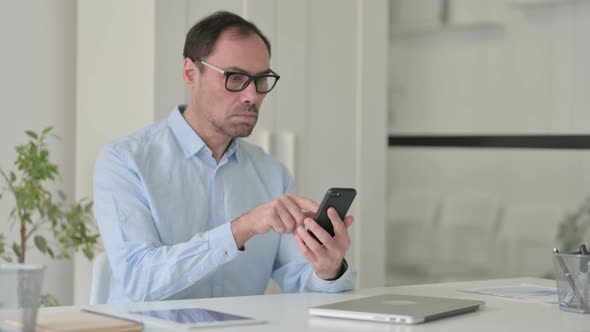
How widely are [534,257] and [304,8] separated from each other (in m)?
1.41

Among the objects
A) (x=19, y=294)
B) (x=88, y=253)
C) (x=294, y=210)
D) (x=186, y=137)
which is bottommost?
(x=88, y=253)

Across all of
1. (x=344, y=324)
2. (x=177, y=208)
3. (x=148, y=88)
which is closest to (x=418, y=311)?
(x=344, y=324)

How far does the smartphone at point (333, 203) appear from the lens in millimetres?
2000

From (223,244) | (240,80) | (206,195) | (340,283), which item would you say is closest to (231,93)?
(240,80)

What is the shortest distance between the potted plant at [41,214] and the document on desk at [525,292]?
4.86 feet

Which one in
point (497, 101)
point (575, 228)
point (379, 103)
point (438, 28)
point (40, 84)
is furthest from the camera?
point (438, 28)

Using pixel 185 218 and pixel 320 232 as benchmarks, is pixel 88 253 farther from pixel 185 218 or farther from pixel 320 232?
pixel 320 232

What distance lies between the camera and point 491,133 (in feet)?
13.3

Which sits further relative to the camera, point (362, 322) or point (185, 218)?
point (185, 218)

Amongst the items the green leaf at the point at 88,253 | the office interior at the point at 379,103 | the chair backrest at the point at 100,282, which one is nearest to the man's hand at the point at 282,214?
the chair backrest at the point at 100,282

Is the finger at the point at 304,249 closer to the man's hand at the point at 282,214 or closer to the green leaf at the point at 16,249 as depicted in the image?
the man's hand at the point at 282,214

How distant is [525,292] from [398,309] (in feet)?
1.97

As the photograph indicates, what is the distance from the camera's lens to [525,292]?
87.8 inches

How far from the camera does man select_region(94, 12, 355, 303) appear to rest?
2184 mm
